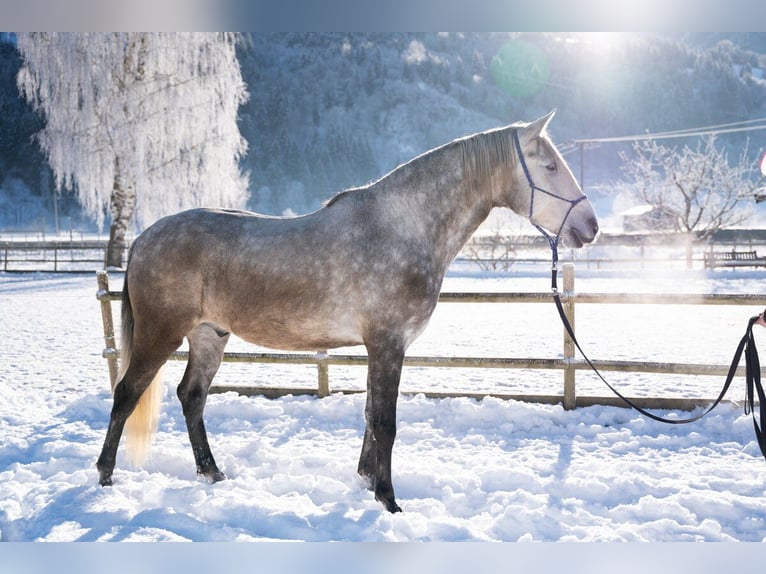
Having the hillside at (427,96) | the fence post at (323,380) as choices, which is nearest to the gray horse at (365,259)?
the fence post at (323,380)

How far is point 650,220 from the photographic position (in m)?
32.8

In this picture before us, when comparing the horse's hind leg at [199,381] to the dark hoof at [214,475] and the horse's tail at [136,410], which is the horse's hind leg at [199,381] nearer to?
the dark hoof at [214,475]

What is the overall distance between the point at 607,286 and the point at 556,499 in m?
10.9

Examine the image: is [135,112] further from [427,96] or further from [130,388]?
[427,96]

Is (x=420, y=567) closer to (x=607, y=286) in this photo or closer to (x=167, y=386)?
(x=167, y=386)

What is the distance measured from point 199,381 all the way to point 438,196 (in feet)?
5.39

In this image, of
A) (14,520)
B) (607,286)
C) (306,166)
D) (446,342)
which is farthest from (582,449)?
(306,166)

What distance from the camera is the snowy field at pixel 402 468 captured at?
244 centimetres

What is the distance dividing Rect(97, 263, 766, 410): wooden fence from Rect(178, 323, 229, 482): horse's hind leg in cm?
130

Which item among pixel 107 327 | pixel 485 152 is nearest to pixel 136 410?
pixel 107 327

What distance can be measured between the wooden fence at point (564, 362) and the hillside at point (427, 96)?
70494 mm

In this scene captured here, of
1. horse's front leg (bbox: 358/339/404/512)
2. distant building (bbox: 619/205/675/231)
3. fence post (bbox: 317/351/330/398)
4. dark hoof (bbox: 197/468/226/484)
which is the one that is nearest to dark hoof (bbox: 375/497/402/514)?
horse's front leg (bbox: 358/339/404/512)

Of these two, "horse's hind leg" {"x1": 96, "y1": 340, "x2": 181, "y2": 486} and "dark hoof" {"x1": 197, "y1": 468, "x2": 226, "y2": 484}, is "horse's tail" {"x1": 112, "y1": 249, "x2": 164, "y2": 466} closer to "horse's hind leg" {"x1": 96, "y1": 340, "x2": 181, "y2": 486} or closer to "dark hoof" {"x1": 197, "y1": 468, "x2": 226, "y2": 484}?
"horse's hind leg" {"x1": 96, "y1": 340, "x2": 181, "y2": 486}

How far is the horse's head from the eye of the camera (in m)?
2.64
